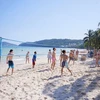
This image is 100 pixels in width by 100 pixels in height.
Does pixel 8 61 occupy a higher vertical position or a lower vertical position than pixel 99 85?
higher

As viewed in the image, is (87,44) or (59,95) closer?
(59,95)

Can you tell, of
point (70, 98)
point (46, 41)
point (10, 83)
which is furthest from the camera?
point (46, 41)

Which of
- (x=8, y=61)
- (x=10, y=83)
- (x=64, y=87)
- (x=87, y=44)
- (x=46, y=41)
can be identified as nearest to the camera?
(x=64, y=87)

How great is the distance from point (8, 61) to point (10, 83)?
1.98m

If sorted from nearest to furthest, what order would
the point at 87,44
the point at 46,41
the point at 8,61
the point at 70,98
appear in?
the point at 70,98, the point at 8,61, the point at 87,44, the point at 46,41

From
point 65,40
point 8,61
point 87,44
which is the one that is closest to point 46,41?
point 65,40

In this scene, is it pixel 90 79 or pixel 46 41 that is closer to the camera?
pixel 90 79

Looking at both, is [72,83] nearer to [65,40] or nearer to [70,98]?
[70,98]

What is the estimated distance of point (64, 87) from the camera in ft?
20.3

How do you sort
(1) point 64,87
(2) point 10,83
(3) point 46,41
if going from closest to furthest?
1. (1) point 64,87
2. (2) point 10,83
3. (3) point 46,41

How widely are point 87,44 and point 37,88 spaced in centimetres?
3756

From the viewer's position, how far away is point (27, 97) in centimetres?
541

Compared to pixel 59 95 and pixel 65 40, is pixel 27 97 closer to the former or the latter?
pixel 59 95

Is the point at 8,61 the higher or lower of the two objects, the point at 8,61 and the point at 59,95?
the higher
